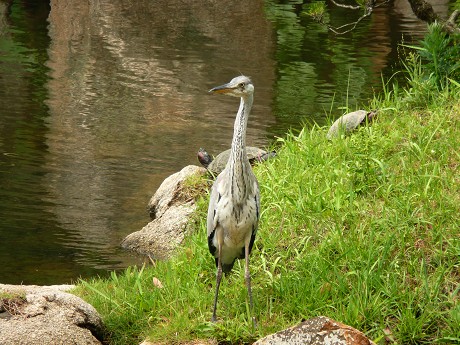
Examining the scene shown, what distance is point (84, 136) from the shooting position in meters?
12.6

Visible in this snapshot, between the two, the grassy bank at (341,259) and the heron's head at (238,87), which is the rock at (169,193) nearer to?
the grassy bank at (341,259)

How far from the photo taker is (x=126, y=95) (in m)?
14.7

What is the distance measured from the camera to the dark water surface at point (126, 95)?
9.58 meters

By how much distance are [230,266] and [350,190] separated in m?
1.28

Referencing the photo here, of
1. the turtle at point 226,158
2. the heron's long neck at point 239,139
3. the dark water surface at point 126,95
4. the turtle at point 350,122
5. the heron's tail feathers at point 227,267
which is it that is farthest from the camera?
the dark water surface at point 126,95

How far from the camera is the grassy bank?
5.82 meters

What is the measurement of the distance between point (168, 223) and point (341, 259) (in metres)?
2.95

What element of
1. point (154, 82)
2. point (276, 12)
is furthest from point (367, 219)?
point (276, 12)

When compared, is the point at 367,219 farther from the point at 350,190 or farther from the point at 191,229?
the point at 191,229

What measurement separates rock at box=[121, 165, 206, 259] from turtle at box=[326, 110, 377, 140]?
162 centimetres

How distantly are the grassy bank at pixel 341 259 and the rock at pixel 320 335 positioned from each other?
2.01ft

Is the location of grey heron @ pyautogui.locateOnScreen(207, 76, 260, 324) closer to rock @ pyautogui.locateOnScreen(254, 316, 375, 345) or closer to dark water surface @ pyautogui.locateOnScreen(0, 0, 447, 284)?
rock @ pyautogui.locateOnScreen(254, 316, 375, 345)

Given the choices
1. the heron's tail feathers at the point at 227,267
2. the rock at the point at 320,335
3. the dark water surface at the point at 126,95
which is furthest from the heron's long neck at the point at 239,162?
the dark water surface at the point at 126,95

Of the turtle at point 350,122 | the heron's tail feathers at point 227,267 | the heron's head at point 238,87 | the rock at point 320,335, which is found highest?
the heron's head at point 238,87
